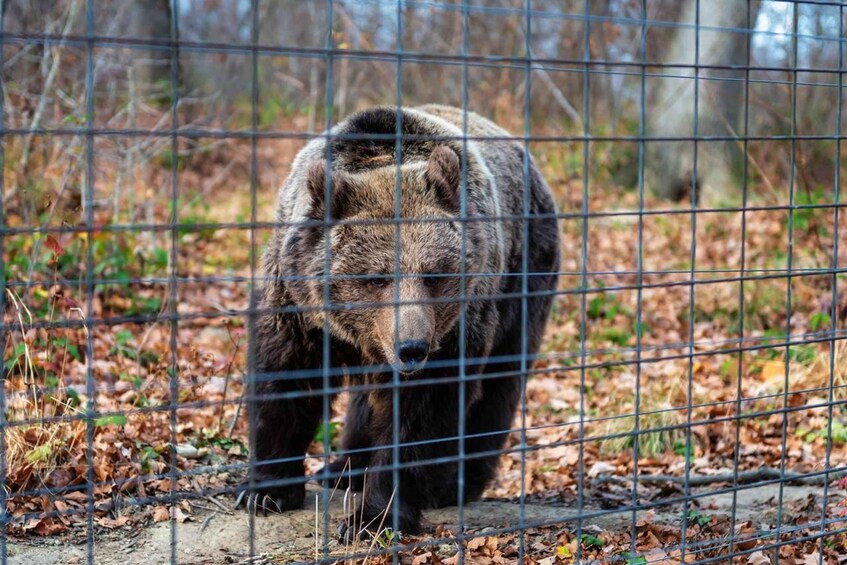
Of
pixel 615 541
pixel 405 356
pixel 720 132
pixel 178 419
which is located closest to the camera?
pixel 405 356

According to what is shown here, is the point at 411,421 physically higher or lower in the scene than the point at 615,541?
higher

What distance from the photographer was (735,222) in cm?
1108

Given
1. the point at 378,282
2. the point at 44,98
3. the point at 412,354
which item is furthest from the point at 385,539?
the point at 44,98

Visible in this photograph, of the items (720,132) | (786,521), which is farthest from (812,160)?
(786,521)

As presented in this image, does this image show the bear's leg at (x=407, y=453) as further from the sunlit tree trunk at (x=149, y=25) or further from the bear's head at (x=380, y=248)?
the sunlit tree trunk at (x=149, y=25)

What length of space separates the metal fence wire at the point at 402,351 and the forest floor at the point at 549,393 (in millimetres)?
29

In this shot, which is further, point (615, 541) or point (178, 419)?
point (178, 419)

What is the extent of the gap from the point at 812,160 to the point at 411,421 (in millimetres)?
10436

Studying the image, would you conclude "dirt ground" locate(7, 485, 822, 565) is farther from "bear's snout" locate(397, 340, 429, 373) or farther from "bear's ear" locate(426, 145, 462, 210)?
"bear's ear" locate(426, 145, 462, 210)

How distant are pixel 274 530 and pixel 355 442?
116 cm

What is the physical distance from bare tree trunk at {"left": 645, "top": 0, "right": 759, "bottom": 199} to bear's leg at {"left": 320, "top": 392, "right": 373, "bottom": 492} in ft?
26.0

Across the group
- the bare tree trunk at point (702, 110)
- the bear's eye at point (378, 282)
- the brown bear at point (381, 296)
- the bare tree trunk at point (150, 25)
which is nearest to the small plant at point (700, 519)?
the brown bear at point (381, 296)

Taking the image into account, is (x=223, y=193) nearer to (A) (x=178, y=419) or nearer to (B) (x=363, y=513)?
(A) (x=178, y=419)

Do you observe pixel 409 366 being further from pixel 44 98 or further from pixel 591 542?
pixel 44 98
